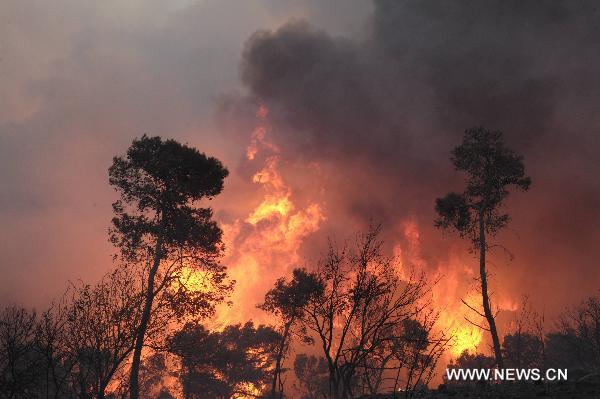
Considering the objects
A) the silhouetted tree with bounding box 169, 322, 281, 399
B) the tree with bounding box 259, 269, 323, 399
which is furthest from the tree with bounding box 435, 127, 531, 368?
the silhouetted tree with bounding box 169, 322, 281, 399

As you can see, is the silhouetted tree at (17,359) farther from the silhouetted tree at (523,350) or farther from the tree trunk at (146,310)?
the silhouetted tree at (523,350)

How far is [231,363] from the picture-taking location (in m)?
50.4

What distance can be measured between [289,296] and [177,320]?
1782 centimetres

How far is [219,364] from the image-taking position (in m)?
47.8

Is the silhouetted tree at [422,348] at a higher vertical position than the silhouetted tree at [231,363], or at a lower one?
higher

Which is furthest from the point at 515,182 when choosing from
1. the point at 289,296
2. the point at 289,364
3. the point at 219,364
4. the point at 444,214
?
the point at 289,364

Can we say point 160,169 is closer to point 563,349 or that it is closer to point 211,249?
point 211,249

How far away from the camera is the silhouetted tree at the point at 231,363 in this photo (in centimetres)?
4784

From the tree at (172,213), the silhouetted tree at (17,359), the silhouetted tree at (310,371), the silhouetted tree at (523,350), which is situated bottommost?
the silhouetted tree at (310,371)

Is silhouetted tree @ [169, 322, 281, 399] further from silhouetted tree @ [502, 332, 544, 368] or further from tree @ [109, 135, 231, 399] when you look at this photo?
silhouetted tree @ [502, 332, 544, 368]

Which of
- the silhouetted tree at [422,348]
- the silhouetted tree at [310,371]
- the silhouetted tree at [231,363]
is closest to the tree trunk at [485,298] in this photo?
the silhouetted tree at [422,348]

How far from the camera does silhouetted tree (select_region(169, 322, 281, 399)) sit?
4784 cm

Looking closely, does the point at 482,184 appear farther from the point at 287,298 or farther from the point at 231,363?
the point at 231,363

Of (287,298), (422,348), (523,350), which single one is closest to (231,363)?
(287,298)
